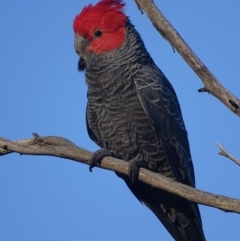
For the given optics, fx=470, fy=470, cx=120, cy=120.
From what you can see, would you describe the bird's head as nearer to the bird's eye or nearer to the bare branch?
the bird's eye

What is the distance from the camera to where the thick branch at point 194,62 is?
156 inches

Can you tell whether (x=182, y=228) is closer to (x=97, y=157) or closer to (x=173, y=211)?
(x=173, y=211)

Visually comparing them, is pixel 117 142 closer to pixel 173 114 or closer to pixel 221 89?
pixel 173 114

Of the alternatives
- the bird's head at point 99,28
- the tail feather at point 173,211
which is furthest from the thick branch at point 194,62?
the tail feather at point 173,211

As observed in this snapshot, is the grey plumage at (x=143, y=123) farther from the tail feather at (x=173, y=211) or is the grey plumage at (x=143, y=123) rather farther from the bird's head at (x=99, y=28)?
the bird's head at (x=99, y=28)

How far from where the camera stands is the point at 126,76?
5.75 meters

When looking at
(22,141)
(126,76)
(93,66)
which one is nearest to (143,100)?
(126,76)

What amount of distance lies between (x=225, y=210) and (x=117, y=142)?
1.94m

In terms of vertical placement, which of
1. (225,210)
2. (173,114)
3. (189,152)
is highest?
(173,114)

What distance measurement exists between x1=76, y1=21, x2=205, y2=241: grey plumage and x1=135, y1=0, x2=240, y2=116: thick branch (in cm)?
154

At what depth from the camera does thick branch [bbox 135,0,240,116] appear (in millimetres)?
3969

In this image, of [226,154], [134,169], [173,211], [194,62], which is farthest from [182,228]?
[194,62]

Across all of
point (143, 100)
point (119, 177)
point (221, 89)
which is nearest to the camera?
point (221, 89)

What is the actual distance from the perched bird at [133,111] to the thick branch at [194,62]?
1.54 meters
